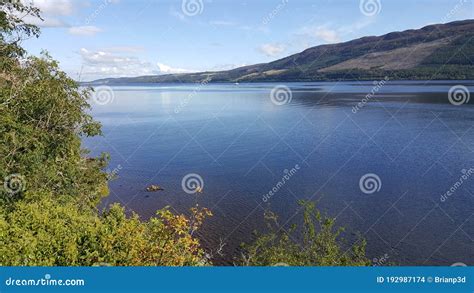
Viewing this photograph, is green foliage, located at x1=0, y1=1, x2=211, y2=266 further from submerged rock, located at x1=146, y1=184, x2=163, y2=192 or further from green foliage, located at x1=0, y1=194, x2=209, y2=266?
submerged rock, located at x1=146, y1=184, x2=163, y2=192

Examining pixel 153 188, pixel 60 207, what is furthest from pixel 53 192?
pixel 153 188

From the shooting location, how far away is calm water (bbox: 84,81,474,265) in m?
29.5

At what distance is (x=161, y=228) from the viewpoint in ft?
40.0

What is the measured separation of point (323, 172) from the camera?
43.0 m

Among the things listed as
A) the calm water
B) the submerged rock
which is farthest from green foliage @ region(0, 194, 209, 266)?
the submerged rock

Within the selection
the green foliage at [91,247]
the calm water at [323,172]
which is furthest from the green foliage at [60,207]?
the calm water at [323,172]

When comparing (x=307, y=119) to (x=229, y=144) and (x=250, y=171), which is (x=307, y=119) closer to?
(x=229, y=144)

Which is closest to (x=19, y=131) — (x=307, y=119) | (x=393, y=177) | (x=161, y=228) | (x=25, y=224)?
(x=25, y=224)

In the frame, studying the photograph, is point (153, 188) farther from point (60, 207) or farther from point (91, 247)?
point (91, 247)

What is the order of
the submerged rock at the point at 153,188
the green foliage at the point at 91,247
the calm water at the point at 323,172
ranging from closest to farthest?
the green foliage at the point at 91,247
the calm water at the point at 323,172
the submerged rock at the point at 153,188

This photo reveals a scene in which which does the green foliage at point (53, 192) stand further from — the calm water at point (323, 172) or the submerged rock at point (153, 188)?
the calm water at point (323, 172)

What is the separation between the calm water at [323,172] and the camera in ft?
96.7

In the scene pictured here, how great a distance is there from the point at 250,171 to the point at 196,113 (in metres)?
55.4

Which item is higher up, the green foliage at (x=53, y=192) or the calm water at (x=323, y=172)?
the green foliage at (x=53, y=192)
